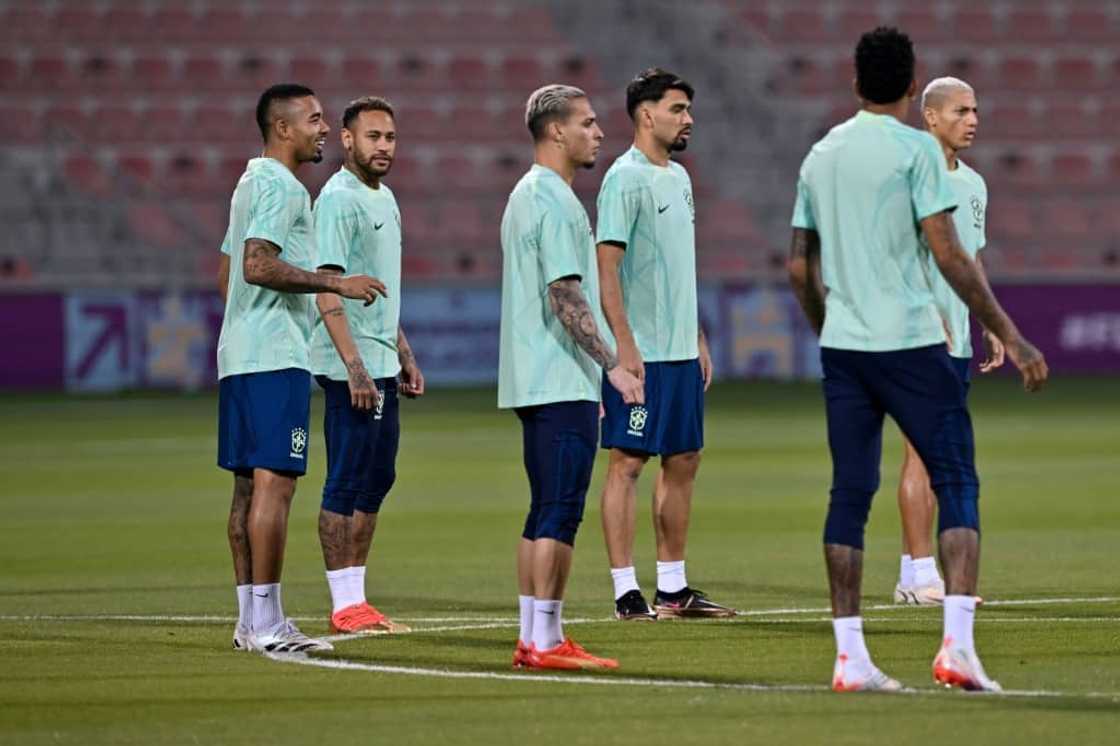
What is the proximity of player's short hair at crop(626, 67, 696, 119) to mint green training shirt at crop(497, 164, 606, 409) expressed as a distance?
212 centimetres

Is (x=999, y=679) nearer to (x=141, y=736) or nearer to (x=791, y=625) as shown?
(x=791, y=625)

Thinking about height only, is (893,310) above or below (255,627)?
above

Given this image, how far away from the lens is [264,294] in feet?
30.8

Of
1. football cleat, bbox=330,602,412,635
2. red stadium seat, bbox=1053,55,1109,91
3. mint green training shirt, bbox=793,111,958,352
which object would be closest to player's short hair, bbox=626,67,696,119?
football cleat, bbox=330,602,412,635

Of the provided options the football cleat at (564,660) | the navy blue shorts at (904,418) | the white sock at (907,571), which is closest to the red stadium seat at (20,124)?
the white sock at (907,571)

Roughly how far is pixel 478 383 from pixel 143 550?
18784 millimetres

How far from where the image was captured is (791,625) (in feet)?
32.5

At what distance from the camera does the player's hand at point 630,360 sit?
29.6ft

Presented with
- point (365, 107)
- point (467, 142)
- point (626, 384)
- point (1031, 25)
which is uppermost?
point (1031, 25)

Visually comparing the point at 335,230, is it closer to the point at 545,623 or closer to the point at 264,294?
the point at 264,294

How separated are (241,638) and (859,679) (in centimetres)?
287

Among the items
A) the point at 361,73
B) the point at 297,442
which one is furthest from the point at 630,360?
the point at 361,73

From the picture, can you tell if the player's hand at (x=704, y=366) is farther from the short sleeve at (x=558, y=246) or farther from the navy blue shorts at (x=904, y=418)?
the navy blue shorts at (x=904, y=418)

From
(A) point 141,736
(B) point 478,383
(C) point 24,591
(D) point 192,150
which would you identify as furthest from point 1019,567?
(D) point 192,150
